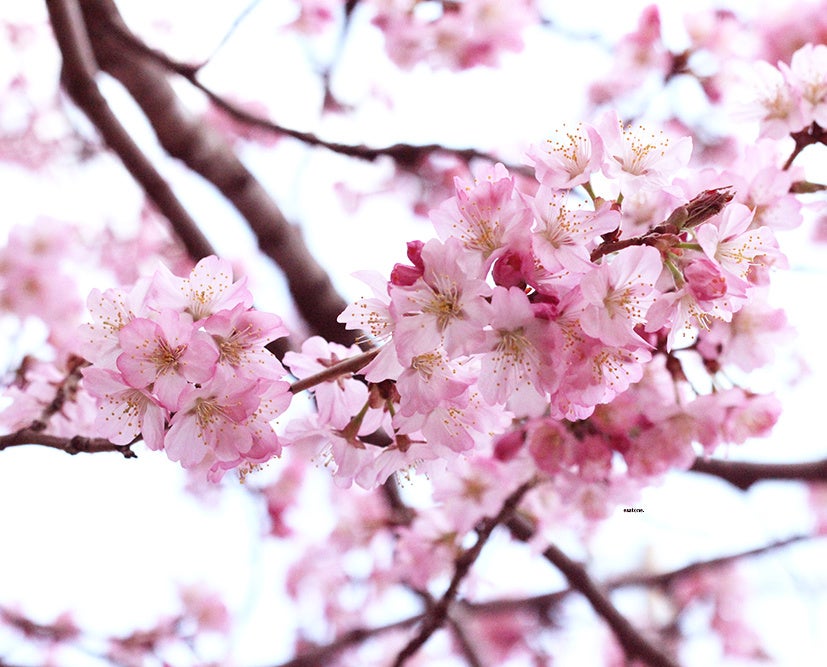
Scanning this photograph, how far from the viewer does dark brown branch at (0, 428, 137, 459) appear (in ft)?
2.96

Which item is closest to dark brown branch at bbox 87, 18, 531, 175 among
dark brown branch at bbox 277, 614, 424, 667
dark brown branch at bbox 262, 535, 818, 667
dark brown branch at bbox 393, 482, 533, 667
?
dark brown branch at bbox 393, 482, 533, 667

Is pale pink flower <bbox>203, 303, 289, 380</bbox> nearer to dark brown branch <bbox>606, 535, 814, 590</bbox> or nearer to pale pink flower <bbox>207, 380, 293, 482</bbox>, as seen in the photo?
pale pink flower <bbox>207, 380, 293, 482</bbox>

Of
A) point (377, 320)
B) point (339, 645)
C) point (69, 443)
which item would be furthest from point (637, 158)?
point (339, 645)

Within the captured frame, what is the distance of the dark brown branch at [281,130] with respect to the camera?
1.59m

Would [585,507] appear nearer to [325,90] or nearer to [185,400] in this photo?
[185,400]

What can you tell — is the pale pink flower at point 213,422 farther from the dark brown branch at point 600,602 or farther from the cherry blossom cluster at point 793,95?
the dark brown branch at point 600,602

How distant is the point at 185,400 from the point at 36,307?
210 centimetres

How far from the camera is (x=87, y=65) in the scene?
1726 mm

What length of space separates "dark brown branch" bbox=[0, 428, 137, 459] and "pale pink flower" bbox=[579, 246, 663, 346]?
520 mm

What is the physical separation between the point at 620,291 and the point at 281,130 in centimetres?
108

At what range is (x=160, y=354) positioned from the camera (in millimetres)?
817

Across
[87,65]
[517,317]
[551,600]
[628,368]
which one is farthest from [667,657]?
[87,65]

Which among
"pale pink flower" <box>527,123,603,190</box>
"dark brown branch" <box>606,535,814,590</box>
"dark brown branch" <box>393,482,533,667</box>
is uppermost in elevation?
"pale pink flower" <box>527,123,603,190</box>

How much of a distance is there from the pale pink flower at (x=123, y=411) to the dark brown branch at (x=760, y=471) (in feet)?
5.11
